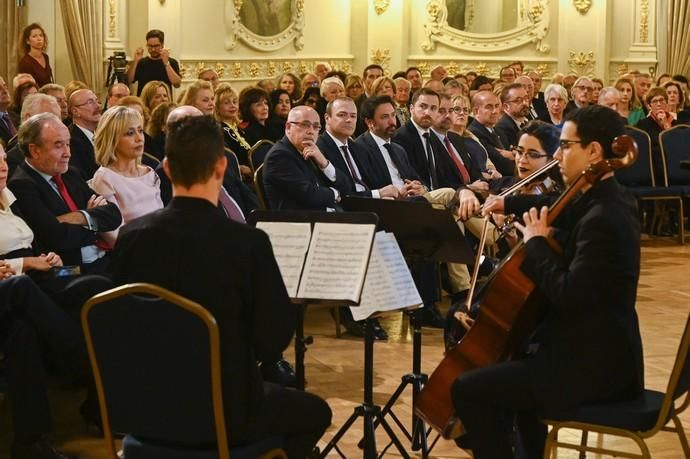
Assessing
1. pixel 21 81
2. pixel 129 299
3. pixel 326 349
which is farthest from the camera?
pixel 21 81

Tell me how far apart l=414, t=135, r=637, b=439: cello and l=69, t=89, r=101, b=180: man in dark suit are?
3.28 m

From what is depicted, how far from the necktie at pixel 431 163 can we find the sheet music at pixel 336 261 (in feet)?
12.4

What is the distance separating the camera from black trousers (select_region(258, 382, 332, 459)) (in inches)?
129

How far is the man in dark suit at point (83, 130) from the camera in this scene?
6.54m

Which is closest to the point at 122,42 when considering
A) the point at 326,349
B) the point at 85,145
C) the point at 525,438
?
the point at 85,145

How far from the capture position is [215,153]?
10.4 feet

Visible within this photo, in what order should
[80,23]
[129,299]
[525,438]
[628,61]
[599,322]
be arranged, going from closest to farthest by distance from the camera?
[129,299] < [599,322] < [525,438] < [80,23] < [628,61]

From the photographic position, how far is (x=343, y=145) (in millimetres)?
7016

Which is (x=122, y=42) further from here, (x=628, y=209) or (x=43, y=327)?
(x=628, y=209)


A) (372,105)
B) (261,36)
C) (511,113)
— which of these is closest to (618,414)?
(372,105)

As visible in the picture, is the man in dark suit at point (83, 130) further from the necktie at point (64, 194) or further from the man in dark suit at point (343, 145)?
the man in dark suit at point (343, 145)

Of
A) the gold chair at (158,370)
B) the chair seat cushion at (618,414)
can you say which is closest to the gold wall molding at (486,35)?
the chair seat cushion at (618,414)

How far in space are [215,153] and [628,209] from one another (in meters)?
1.27

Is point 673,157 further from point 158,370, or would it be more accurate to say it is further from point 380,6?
point 158,370
